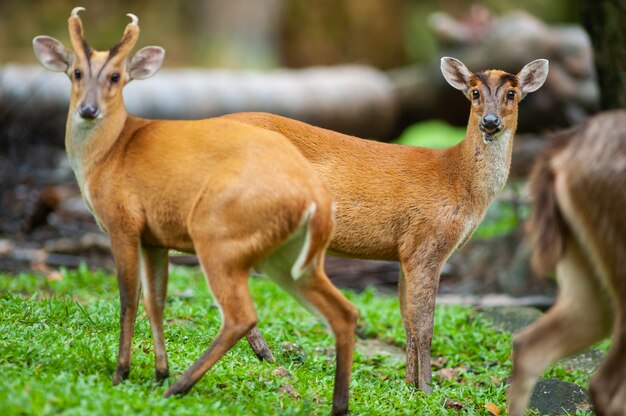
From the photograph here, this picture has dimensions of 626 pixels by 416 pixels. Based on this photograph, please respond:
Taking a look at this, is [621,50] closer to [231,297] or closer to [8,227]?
[231,297]

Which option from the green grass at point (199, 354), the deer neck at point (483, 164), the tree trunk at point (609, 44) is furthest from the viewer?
the tree trunk at point (609, 44)

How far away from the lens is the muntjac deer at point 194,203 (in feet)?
16.0

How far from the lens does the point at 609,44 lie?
9.06m

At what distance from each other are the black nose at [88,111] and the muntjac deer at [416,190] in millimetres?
1771

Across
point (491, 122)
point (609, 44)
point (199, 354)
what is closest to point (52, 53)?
point (199, 354)

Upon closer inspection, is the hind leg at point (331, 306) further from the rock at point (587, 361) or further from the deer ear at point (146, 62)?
the rock at point (587, 361)

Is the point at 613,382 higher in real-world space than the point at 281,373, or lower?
higher

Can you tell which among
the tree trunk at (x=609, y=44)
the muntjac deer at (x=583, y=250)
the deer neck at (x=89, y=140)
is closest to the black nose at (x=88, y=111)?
the deer neck at (x=89, y=140)

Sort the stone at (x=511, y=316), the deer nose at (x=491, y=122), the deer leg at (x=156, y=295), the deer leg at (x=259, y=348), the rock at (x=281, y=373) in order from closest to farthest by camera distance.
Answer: the deer leg at (x=156, y=295) → the rock at (x=281, y=373) → the deer leg at (x=259, y=348) → the deer nose at (x=491, y=122) → the stone at (x=511, y=316)

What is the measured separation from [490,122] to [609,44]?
107 inches

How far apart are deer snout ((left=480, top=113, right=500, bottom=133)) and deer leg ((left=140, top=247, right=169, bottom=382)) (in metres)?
2.99

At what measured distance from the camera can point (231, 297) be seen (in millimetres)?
4898

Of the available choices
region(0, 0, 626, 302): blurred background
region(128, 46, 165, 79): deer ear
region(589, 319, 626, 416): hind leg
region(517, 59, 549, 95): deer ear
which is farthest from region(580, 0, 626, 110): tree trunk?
region(128, 46, 165, 79): deer ear

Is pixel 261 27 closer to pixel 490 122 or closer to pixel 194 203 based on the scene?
pixel 490 122
